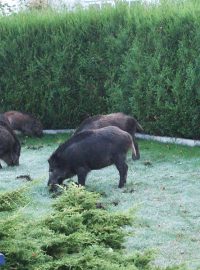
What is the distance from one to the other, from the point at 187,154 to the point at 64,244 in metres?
8.90

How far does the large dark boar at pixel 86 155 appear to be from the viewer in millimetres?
10016

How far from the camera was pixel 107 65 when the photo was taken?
51.6ft

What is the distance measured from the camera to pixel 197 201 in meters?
8.99

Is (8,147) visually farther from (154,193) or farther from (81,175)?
(154,193)

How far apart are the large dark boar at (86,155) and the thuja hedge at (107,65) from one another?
3762 mm

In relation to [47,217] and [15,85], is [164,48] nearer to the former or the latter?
[15,85]

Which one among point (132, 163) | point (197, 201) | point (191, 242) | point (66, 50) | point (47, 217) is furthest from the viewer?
point (66, 50)

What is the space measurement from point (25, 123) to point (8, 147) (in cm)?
385

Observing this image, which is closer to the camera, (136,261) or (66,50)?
(136,261)

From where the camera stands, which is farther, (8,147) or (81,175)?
(8,147)

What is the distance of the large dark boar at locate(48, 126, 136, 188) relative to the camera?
10016mm

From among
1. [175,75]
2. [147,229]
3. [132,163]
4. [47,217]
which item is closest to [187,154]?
[132,163]

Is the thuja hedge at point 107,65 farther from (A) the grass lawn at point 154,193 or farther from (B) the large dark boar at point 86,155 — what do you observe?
(B) the large dark boar at point 86,155

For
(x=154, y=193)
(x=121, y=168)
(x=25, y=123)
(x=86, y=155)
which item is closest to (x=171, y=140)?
(x=25, y=123)
